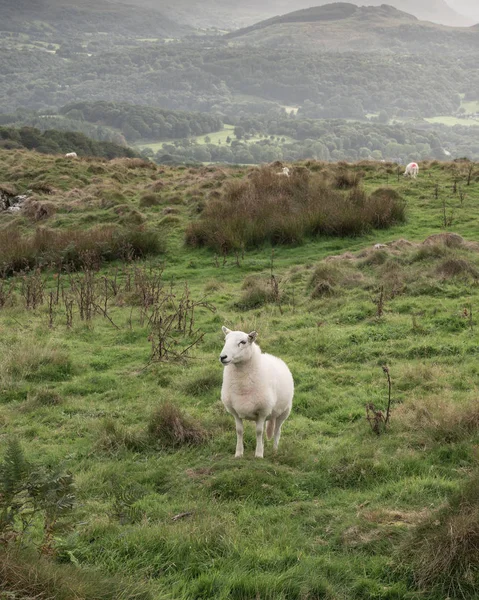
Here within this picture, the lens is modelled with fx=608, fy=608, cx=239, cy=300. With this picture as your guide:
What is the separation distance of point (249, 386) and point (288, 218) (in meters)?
12.5

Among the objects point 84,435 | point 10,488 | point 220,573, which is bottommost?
point 84,435

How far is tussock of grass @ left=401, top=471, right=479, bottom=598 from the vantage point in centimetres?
427

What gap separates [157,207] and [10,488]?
20.4 meters

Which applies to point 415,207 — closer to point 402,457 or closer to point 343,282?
point 343,282

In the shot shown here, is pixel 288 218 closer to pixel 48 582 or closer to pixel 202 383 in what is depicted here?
pixel 202 383

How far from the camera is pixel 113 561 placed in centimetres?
459

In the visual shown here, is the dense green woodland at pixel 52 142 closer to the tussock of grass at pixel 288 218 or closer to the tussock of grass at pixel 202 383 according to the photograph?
the tussock of grass at pixel 288 218

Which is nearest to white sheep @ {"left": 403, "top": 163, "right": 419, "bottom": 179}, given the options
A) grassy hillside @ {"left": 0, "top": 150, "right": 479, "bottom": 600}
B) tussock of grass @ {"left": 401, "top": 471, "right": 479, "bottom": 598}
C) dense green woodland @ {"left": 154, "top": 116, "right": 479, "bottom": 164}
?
grassy hillside @ {"left": 0, "top": 150, "right": 479, "bottom": 600}

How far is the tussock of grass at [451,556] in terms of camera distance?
4.27m

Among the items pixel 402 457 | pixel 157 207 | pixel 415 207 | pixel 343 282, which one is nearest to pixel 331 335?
pixel 343 282

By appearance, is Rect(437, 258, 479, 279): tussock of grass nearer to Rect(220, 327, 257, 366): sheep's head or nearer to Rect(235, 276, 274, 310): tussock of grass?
Rect(235, 276, 274, 310): tussock of grass

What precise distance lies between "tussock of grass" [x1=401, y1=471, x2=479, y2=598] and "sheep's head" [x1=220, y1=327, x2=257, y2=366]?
2.64 meters

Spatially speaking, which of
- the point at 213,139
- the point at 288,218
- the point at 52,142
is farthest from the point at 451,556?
the point at 213,139

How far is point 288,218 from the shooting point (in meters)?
18.6
